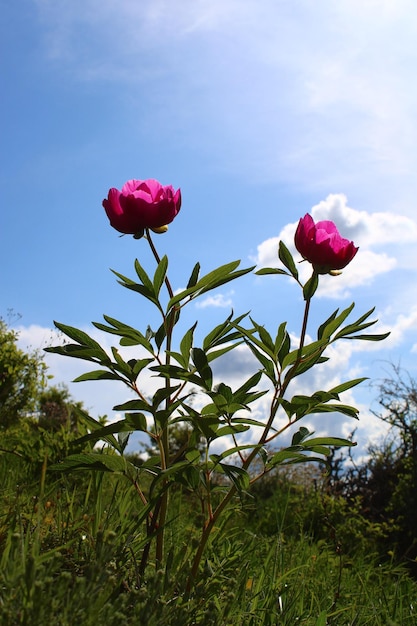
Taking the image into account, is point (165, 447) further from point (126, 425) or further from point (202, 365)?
point (202, 365)

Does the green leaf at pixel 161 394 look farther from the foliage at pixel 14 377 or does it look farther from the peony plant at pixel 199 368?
the foliage at pixel 14 377

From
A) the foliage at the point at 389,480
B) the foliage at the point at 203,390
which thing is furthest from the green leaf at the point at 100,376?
the foliage at the point at 389,480

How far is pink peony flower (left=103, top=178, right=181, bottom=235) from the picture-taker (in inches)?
82.7

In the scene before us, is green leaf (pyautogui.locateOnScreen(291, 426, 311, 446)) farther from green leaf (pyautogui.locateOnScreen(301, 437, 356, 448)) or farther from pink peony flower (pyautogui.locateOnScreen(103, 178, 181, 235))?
pink peony flower (pyautogui.locateOnScreen(103, 178, 181, 235))

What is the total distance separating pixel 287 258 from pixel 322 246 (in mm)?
126

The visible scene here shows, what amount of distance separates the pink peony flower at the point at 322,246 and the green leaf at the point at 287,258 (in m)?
0.05

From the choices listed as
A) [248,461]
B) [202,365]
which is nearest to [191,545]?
[248,461]

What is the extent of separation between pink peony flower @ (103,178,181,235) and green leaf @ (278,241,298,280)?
0.39 metres

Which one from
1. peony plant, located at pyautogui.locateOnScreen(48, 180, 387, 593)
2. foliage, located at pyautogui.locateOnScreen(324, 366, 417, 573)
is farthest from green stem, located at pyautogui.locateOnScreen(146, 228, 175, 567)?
foliage, located at pyautogui.locateOnScreen(324, 366, 417, 573)

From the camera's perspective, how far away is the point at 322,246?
2.15m

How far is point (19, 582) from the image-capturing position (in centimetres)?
142

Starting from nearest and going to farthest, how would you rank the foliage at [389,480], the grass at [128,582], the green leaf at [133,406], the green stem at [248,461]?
the grass at [128,582] < the green leaf at [133,406] < the green stem at [248,461] < the foliage at [389,480]

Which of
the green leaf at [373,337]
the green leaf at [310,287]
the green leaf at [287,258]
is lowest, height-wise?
the green leaf at [373,337]

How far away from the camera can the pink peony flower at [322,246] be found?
2.15m
